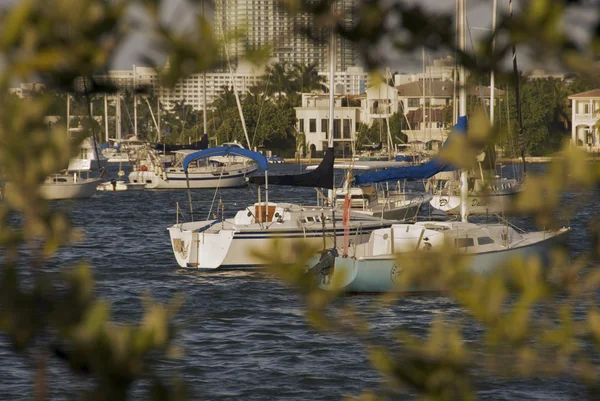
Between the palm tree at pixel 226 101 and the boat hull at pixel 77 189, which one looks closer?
the boat hull at pixel 77 189

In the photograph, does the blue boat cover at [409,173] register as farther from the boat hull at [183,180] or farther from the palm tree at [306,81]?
the palm tree at [306,81]

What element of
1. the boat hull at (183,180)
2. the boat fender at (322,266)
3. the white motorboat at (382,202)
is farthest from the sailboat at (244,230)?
the boat hull at (183,180)

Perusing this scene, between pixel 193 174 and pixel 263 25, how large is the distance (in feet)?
Result: 194

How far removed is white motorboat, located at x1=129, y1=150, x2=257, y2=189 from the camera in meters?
63.5

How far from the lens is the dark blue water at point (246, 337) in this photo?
49.8 ft

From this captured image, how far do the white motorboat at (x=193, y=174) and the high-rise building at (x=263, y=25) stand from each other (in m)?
59.1

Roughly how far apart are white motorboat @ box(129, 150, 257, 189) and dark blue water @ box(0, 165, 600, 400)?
28.7m

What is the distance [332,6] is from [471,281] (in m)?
0.96

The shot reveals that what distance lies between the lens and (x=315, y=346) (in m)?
18.5

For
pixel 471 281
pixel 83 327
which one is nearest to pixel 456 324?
pixel 471 281

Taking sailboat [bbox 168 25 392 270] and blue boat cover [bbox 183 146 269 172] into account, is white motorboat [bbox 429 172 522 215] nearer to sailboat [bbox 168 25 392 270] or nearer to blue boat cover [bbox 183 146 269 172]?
sailboat [bbox 168 25 392 270]

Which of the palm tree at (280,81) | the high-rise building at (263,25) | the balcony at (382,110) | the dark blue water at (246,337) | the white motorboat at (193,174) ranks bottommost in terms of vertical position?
the dark blue water at (246,337)

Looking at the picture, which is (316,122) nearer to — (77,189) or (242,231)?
(77,189)

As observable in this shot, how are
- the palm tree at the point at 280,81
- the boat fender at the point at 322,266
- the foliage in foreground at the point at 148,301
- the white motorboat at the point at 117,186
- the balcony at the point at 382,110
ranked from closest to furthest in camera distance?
the foliage in foreground at the point at 148,301 → the boat fender at the point at 322,266 → the balcony at the point at 382,110 → the white motorboat at the point at 117,186 → the palm tree at the point at 280,81
